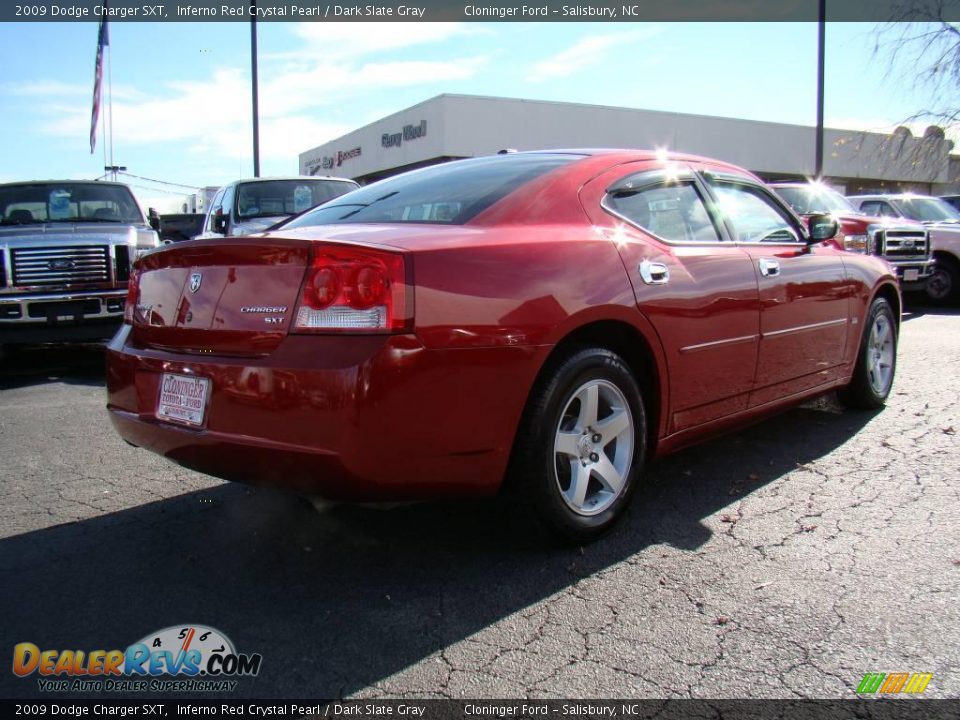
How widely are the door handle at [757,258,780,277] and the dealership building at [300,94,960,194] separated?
994 inches

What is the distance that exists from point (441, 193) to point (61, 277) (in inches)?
227

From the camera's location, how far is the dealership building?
32.5 metres

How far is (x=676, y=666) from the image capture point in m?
2.32

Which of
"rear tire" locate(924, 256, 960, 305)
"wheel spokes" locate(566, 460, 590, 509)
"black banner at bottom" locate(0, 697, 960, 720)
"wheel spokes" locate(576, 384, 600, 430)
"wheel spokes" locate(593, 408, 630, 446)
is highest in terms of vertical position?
"rear tire" locate(924, 256, 960, 305)

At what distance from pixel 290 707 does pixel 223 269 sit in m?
1.49

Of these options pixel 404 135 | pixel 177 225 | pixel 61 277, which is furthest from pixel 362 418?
pixel 404 135

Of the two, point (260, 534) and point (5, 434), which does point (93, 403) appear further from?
point (260, 534)

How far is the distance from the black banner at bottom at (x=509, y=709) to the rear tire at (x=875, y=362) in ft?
11.2

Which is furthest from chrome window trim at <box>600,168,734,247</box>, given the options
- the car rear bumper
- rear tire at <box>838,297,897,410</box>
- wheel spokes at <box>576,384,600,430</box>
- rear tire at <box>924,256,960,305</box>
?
rear tire at <box>924,256,960,305</box>

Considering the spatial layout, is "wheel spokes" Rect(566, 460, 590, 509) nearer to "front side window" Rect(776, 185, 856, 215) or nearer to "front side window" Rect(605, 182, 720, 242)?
"front side window" Rect(605, 182, 720, 242)

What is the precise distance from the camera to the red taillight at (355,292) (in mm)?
2527

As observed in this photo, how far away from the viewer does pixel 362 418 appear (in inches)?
97.1

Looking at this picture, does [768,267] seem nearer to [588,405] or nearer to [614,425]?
[614,425]

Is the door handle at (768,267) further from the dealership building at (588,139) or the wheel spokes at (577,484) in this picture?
the dealership building at (588,139)
